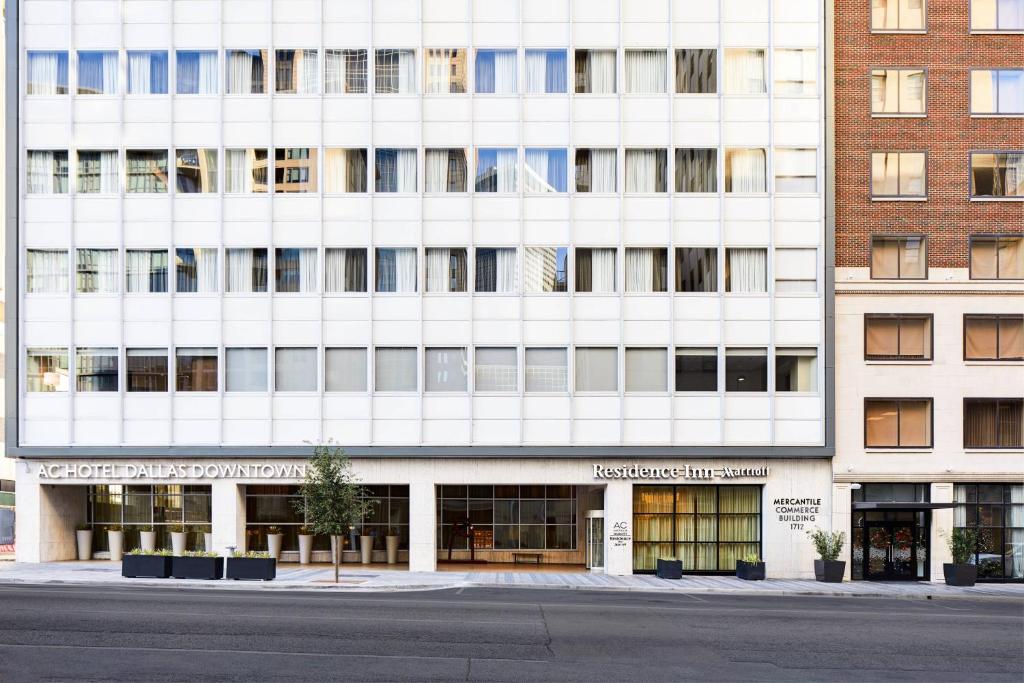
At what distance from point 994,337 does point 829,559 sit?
11.1 meters

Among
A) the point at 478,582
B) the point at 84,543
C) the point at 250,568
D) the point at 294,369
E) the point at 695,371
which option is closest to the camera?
the point at 250,568

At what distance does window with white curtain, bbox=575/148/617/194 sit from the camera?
4044cm

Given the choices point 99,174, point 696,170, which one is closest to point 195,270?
point 99,174

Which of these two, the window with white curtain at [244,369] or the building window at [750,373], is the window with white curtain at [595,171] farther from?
the window with white curtain at [244,369]

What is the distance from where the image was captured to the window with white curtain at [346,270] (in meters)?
40.3

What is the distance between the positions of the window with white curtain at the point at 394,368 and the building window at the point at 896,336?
18.0m

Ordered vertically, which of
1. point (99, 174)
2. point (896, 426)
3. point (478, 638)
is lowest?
point (478, 638)

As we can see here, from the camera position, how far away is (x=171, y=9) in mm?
40500

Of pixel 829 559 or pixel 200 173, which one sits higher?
pixel 200 173

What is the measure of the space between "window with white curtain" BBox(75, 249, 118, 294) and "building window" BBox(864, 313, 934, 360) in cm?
2981

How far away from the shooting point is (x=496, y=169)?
132 feet

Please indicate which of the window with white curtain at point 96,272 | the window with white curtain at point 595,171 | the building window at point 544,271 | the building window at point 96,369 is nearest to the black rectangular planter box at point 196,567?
the building window at point 96,369

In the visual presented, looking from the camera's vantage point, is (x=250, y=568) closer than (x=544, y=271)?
Yes

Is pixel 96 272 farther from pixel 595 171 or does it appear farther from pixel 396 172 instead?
pixel 595 171
